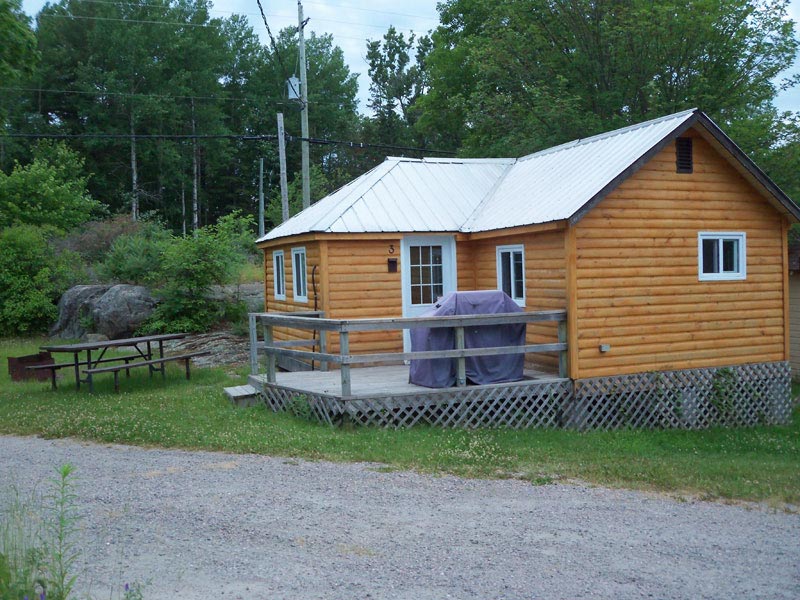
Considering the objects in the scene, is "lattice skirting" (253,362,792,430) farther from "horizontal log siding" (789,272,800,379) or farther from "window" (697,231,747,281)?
"horizontal log siding" (789,272,800,379)

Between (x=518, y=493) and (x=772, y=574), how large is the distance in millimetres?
2529

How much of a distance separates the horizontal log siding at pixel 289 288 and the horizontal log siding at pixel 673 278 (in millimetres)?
4785

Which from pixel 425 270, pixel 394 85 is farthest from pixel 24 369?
pixel 394 85

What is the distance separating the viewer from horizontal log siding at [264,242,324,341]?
1385cm

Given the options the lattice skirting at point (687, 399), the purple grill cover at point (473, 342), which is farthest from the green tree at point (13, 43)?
the lattice skirting at point (687, 399)

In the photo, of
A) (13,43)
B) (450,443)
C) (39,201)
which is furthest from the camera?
(39,201)

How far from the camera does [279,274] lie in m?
16.6

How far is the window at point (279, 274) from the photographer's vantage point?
16188 millimetres

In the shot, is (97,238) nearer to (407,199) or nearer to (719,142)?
(407,199)

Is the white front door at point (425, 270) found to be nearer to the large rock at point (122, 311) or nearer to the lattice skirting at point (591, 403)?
the lattice skirting at point (591, 403)

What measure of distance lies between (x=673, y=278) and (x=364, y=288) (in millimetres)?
5190

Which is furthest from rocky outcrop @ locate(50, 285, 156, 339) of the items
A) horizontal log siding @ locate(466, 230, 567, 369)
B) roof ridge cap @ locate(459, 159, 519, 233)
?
horizontal log siding @ locate(466, 230, 567, 369)

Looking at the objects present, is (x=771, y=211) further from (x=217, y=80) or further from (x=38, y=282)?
(x=217, y=80)

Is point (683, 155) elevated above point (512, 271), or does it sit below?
above
